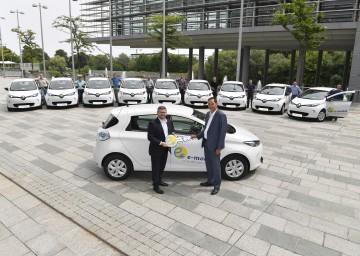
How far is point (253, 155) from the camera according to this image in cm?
606

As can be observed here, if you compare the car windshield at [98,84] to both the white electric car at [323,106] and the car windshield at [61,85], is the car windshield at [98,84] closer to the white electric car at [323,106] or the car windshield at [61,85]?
the car windshield at [61,85]

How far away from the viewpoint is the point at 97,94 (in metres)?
15.0

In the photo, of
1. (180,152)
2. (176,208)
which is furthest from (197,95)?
(176,208)

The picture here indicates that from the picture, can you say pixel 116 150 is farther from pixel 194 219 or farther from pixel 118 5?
pixel 118 5

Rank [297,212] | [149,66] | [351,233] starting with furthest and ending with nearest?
[149,66]
[297,212]
[351,233]

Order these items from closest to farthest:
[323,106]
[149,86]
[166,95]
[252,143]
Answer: [252,143] → [323,106] → [166,95] → [149,86]

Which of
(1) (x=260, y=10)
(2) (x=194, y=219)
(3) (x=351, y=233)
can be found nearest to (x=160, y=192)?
(2) (x=194, y=219)

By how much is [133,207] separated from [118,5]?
46970 mm

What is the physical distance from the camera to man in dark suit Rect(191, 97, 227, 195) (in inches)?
201

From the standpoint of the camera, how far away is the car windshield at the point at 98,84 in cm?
1558

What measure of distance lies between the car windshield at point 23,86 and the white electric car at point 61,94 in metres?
0.79

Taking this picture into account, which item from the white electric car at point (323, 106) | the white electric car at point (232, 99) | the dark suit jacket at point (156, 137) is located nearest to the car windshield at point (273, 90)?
the white electric car at point (232, 99)

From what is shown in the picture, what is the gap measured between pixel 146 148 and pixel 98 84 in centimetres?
1085

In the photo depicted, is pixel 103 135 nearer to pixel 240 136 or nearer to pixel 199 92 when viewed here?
pixel 240 136
